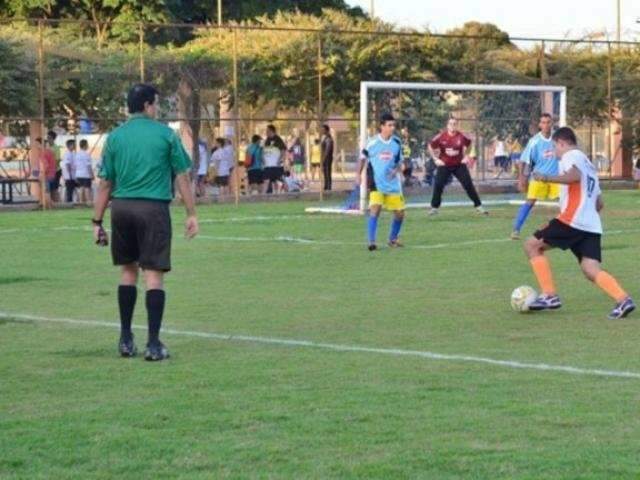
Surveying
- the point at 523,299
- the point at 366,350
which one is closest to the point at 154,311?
the point at 366,350

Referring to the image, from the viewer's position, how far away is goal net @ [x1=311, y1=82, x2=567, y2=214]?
115 feet

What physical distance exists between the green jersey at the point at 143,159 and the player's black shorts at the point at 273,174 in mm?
28549

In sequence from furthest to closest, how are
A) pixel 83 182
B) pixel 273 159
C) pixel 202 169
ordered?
pixel 273 159, pixel 202 169, pixel 83 182

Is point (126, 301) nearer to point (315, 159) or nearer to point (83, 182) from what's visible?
point (83, 182)

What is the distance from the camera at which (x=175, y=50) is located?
3881cm

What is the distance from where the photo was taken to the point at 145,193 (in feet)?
34.8

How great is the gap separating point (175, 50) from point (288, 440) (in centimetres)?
3196

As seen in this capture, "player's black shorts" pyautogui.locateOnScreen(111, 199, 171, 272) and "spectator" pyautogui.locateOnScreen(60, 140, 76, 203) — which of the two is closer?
"player's black shorts" pyautogui.locateOnScreen(111, 199, 171, 272)

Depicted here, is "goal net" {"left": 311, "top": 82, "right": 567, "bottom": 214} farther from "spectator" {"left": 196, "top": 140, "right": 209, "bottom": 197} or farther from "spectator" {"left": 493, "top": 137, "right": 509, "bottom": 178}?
"spectator" {"left": 196, "top": 140, "right": 209, "bottom": 197}

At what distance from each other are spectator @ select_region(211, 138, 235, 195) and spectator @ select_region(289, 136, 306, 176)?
7.26 feet

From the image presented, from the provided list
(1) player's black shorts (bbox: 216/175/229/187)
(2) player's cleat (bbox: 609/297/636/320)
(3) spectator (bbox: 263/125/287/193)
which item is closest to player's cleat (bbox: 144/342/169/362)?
(2) player's cleat (bbox: 609/297/636/320)

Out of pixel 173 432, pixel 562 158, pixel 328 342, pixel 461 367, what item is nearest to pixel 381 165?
pixel 562 158

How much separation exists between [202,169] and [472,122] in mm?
6773

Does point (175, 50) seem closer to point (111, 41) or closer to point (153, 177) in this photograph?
point (111, 41)
